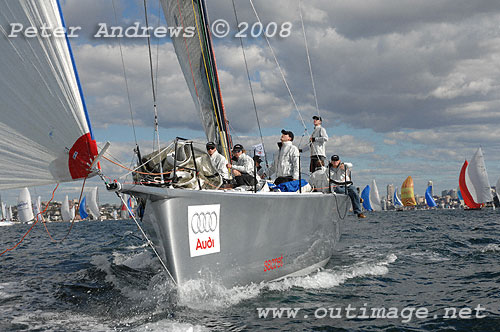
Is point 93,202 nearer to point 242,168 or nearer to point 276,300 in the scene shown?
point 242,168

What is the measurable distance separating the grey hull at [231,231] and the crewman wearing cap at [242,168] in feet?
2.68

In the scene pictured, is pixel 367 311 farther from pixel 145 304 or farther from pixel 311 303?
pixel 145 304

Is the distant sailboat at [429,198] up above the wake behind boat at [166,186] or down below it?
below

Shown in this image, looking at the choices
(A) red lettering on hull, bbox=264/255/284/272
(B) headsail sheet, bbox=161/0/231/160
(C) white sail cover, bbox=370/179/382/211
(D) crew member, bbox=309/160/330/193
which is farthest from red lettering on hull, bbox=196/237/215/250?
(C) white sail cover, bbox=370/179/382/211

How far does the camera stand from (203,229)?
450cm

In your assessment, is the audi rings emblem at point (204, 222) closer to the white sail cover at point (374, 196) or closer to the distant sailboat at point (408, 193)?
the white sail cover at point (374, 196)

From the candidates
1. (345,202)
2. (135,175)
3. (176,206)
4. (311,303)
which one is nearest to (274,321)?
(311,303)

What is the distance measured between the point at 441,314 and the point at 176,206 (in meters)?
2.77

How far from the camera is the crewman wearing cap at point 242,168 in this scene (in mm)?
6207

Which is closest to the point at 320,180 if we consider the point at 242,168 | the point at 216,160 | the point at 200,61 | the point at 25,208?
the point at 242,168

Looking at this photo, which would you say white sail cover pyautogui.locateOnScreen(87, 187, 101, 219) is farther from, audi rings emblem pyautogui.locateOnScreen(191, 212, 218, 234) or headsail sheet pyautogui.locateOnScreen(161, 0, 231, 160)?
audi rings emblem pyautogui.locateOnScreen(191, 212, 218, 234)

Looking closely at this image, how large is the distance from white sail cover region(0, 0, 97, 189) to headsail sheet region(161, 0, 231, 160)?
14.2ft

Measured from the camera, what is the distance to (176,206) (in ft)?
13.9

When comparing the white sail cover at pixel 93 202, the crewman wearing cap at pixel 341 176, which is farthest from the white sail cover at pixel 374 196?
the crewman wearing cap at pixel 341 176
